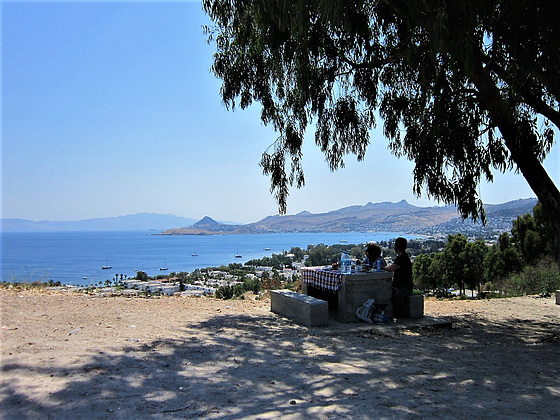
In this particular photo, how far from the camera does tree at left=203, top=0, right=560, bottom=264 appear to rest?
5621 mm

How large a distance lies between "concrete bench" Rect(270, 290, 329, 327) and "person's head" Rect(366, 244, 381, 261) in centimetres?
143

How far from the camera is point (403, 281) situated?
791 cm

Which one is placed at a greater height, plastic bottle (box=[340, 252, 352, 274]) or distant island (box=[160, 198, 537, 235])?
distant island (box=[160, 198, 537, 235])

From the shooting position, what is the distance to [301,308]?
25.1 feet

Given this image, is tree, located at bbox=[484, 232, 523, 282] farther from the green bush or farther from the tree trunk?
the tree trunk

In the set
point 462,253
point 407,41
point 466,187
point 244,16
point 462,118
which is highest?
point 244,16

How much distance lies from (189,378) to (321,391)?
4.34 feet

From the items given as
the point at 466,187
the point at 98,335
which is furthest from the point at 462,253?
the point at 98,335

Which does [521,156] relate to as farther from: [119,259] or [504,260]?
[119,259]

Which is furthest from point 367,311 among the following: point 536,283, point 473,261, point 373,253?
point 473,261

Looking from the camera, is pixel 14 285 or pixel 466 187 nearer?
pixel 466 187

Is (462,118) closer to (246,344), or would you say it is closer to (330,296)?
(330,296)

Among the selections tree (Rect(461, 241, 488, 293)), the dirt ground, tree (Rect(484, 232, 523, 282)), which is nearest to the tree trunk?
the dirt ground

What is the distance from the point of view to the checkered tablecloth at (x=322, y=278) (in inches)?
308
